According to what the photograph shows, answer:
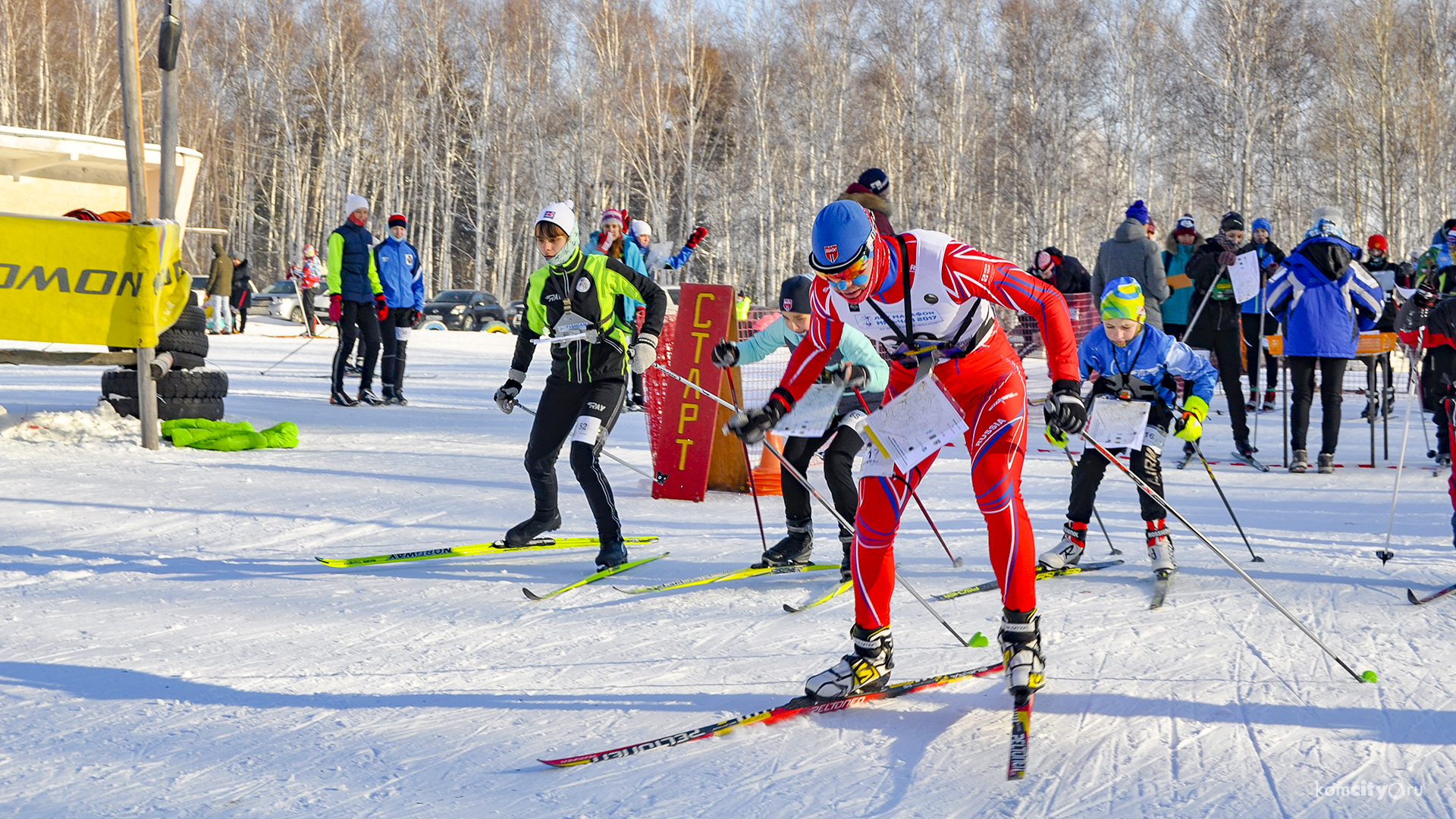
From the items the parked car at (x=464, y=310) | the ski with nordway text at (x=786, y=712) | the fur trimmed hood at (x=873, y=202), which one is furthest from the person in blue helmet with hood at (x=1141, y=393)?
the parked car at (x=464, y=310)

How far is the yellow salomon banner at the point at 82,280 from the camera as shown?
→ 8422mm

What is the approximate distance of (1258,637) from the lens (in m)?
4.44

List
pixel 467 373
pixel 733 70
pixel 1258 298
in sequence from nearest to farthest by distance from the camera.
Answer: pixel 1258 298 → pixel 467 373 → pixel 733 70

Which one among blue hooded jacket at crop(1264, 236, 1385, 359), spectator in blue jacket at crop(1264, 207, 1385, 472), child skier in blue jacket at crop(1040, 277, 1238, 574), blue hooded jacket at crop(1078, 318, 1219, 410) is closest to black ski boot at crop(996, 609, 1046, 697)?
child skier in blue jacket at crop(1040, 277, 1238, 574)

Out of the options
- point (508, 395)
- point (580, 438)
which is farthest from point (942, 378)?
point (508, 395)

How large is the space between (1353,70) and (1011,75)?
30.4 ft

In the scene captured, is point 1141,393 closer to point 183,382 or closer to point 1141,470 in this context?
point 1141,470

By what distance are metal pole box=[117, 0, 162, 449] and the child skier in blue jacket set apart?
6734 millimetres

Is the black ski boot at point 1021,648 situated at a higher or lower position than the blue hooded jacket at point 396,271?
lower

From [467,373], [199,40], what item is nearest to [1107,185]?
[467,373]

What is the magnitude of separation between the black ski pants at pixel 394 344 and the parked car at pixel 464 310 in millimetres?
20263

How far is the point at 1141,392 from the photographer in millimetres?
5641

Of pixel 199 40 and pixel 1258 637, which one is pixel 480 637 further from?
pixel 199 40

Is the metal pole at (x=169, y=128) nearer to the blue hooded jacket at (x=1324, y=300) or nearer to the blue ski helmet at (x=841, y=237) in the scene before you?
the blue ski helmet at (x=841, y=237)
